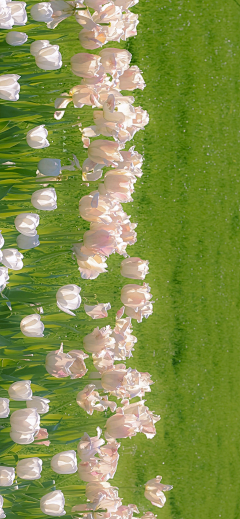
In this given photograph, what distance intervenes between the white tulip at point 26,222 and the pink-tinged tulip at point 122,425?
0.71 meters

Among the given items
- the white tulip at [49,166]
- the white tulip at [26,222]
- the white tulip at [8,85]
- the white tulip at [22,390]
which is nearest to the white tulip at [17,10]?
the white tulip at [8,85]

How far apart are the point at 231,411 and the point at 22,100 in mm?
2478

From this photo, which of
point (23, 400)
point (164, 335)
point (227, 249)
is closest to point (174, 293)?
point (164, 335)

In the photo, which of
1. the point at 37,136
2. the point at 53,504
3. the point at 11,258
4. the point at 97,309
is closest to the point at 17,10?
the point at 37,136

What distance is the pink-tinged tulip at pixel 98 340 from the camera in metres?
1.67

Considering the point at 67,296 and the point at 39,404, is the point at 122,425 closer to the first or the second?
the point at 39,404

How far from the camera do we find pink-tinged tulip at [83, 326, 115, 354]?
65.6 inches

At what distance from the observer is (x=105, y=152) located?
158cm

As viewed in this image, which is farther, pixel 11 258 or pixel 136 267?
pixel 136 267

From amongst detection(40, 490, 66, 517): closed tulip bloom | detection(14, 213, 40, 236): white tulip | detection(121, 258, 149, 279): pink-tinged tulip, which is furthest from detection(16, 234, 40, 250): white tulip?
detection(40, 490, 66, 517): closed tulip bloom

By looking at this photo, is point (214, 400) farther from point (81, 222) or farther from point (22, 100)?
point (22, 100)

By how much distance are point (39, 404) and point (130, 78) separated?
1.17 m

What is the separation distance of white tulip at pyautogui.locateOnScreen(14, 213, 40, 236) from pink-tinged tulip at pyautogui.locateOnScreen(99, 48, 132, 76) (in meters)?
0.58

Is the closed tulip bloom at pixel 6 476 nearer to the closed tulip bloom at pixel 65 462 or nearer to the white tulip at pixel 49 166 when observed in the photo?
the closed tulip bloom at pixel 65 462
